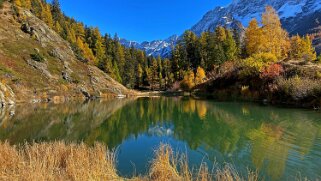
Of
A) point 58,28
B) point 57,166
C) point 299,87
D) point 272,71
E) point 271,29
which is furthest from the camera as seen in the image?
point 58,28

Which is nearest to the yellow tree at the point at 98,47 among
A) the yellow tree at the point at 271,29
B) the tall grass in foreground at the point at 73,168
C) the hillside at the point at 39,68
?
the hillside at the point at 39,68

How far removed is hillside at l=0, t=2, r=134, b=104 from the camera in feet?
186

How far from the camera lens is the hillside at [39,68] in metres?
56.8

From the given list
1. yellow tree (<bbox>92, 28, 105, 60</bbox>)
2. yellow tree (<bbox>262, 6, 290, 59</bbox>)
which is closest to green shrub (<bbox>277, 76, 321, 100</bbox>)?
yellow tree (<bbox>262, 6, 290, 59</bbox>)

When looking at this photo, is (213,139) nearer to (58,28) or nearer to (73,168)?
(73,168)

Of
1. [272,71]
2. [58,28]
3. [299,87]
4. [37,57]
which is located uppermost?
[58,28]

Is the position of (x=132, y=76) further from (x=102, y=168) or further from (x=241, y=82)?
(x=102, y=168)

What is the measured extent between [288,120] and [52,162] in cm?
2163

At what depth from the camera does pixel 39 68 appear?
6800 centimetres

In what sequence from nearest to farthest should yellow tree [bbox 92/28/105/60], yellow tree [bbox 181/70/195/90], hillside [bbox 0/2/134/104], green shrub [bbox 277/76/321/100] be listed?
green shrub [bbox 277/76/321/100], hillside [bbox 0/2/134/104], yellow tree [bbox 181/70/195/90], yellow tree [bbox 92/28/105/60]

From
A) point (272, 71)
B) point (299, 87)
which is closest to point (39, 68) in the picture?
point (272, 71)

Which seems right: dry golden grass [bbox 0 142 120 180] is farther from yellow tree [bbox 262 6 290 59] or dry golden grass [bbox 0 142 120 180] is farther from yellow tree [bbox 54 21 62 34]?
yellow tree [bbox 54 21 62 34]

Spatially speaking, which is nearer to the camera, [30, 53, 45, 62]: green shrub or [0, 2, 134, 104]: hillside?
[0, 2, 134, 104]: hillside

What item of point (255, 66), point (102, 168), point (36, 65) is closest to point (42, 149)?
point (102, 168)
